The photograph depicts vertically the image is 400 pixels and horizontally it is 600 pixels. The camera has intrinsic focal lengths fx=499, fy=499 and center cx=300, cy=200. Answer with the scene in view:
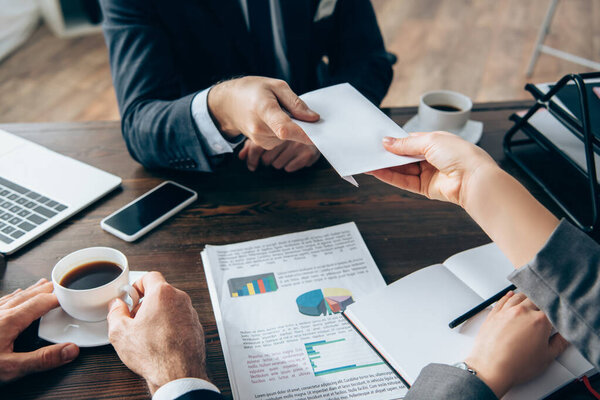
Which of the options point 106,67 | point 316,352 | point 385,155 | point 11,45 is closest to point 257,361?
point 316,352

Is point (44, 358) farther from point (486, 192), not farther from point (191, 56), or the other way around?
point (191, 56)

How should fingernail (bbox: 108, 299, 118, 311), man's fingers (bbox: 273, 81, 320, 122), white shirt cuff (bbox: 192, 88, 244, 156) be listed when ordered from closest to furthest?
fingernail (bbox: 108, 299, 118, 311) → man's fingers (bbox: 273, 81, 320, 122) → white shirt cuff (bbox: 192, 88, 244, 156)

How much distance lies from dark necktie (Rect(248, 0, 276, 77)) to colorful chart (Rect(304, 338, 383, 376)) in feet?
2.53

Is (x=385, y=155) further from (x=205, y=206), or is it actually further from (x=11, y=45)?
(x=11, y=45)

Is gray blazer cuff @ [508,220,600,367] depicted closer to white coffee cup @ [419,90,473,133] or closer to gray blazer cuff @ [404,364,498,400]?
gray blazer cuff @ [404,364,498,400]

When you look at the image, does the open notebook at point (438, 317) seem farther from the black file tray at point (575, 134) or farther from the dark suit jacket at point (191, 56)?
the dark suit jacket at point (191, 56)

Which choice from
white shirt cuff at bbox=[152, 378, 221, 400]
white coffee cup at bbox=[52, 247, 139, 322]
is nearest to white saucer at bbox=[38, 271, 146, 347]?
white coffee cup at bbox=[52, 247, 139, 322]

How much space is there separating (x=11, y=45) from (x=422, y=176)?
310cm

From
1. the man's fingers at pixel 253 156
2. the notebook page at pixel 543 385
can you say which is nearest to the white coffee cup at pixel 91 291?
the man's fingers at pixel 253 156

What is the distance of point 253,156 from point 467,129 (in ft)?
1.56

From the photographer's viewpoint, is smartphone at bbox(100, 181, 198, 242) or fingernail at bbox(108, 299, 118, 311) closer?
fingernail at bbox(108, 299, 118, 311)

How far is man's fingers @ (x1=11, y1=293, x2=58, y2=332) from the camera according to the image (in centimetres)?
65

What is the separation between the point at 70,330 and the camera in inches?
26.5

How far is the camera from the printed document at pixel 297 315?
626 millimetres
